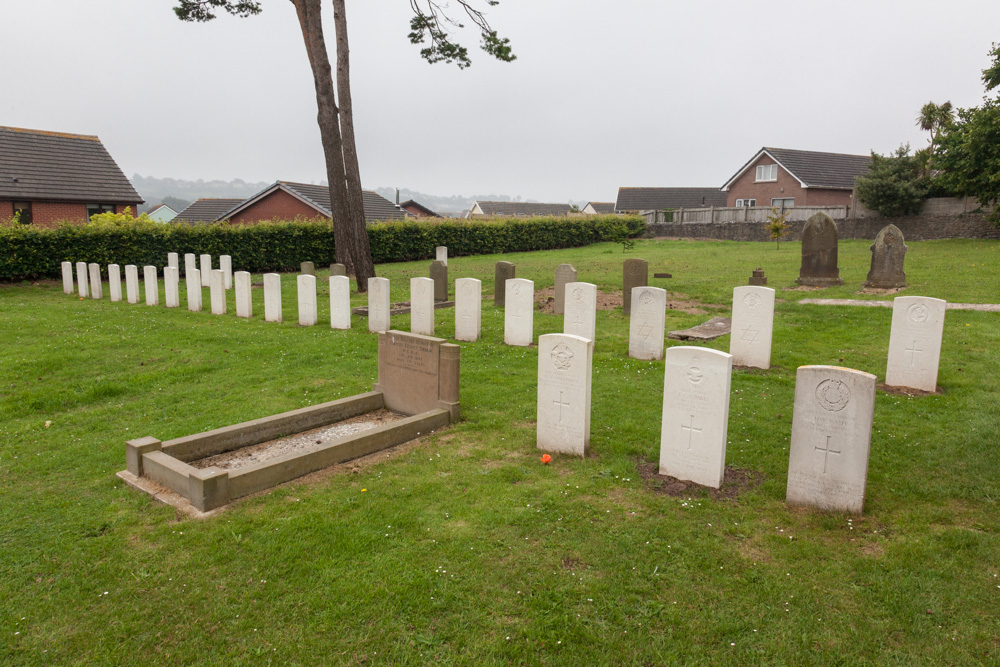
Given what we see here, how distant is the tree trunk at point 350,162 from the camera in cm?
1948

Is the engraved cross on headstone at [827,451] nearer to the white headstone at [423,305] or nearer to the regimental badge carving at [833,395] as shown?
the regimental badge carving at [833,395]

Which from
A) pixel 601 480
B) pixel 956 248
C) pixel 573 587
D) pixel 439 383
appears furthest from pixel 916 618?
pixel 956 248

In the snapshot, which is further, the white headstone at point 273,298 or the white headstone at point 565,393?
the white headstone at point 273,298

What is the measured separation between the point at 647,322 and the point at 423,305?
446cm

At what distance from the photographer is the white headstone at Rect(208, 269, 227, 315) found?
49.9ft

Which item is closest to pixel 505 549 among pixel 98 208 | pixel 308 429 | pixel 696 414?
pixel 696 414

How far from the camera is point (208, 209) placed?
4347cm

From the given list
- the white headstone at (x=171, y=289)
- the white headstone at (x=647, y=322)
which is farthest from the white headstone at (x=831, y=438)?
the white headstone at (x=171, y=289)

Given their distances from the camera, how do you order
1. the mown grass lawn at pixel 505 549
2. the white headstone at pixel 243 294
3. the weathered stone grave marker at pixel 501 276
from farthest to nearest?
the weathered stone grave marker at pixel 501 276 < the white headstone at pixel 243 294 < the mown grass lawn at pixel 505 549

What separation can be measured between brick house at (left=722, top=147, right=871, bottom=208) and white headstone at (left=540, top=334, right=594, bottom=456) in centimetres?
4006

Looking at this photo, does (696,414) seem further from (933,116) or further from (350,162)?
(933,116)

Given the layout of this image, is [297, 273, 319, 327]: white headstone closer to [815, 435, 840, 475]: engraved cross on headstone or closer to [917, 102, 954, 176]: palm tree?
[815, 435, 840, 475]: engraved cross on headstone

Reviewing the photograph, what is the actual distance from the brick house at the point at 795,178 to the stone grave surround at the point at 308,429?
39.6 m

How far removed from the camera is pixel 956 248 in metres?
23.9
